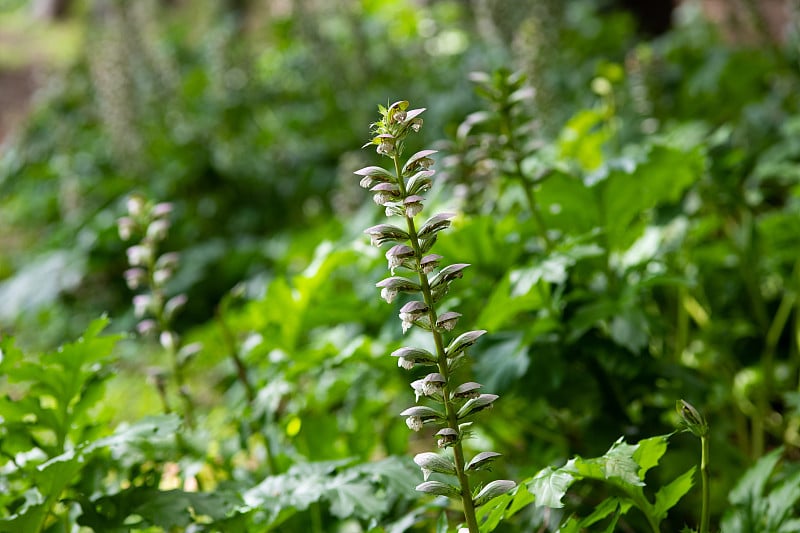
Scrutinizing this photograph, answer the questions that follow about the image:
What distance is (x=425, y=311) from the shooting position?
1344mm

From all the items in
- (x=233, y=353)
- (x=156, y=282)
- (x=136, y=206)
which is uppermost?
(x=136, y=206)

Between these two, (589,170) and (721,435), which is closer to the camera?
(721,435)

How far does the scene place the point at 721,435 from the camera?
2.44 m

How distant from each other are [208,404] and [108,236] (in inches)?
65.0

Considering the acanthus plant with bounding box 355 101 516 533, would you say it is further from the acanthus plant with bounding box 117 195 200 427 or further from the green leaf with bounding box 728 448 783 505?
the acanthus plant with bounding box 117 195 200 427

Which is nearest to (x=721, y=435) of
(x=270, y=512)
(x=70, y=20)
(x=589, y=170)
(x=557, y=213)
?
(x=557, y=213)

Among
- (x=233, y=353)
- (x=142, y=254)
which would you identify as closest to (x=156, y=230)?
(x=142, y=254)

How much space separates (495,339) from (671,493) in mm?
807

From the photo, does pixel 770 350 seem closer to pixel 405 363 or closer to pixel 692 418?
pixel 692 418

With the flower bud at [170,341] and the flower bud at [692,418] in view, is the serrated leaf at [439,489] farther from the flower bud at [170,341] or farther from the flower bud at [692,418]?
the flower bud at [170,341]

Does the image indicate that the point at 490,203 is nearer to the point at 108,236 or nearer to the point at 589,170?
the point at 589,170

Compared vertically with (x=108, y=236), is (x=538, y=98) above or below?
below

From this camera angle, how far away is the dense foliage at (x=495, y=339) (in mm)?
1713

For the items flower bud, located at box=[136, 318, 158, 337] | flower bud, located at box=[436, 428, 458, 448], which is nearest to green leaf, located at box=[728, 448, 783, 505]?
flower bud, located at box=[436, 428, 458, 448]
